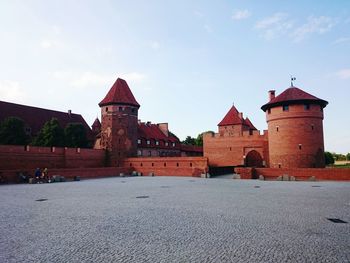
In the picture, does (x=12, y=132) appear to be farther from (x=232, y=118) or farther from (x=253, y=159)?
(x=232, y=118)

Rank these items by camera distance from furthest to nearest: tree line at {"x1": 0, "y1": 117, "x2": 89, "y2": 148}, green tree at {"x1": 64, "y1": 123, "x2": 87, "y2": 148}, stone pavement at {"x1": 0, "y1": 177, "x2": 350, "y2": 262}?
green tree at {"x1": 64, "y1": 123, "x2": 87, "y2": 148} < tree line at {"x1": 0, "y1": 117, "x2": 89, "y2": 148} < stone pavement at {"x1": 0, "y1": 177, "x2": 350, "y2": 262}

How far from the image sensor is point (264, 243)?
578 cm

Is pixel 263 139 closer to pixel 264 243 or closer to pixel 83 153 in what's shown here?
pixel 83 153

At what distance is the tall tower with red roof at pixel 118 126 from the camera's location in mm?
37188

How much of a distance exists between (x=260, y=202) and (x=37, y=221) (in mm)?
7973

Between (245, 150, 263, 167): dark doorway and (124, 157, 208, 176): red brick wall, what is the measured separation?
699 cm

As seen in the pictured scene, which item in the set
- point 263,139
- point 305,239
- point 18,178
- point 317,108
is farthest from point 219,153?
point 305,239

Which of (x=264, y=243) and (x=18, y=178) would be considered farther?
(x=18, y=178)

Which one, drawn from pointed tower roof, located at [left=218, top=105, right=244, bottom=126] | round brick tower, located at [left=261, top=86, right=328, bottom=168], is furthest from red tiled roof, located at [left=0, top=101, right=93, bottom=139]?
round brick tower, located at [left=261, top=86, right=328, bottom=168]

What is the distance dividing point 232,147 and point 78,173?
18035 mm

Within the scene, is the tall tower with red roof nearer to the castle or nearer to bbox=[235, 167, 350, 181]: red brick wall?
the castle

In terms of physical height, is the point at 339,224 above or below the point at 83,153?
below

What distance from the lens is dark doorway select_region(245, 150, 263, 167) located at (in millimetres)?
34450

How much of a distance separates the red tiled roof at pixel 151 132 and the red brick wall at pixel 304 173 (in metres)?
24.9
